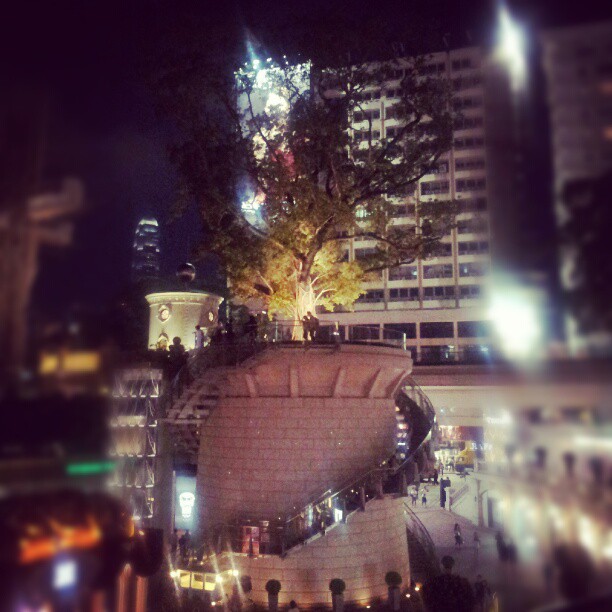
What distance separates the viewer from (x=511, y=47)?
2.20 metres

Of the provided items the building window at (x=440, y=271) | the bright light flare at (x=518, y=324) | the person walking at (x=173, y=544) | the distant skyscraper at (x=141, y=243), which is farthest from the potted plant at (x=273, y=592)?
the building window at (x=440, y=271)

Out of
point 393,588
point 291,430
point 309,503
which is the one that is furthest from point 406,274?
point 393,588

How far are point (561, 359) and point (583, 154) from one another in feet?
2.43

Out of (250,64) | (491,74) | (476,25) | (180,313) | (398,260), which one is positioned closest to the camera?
(491,74)

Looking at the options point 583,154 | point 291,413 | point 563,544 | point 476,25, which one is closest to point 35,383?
point 563,544

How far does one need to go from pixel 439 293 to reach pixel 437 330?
492 cm

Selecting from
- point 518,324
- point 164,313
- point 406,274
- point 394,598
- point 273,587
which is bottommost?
point 394,598

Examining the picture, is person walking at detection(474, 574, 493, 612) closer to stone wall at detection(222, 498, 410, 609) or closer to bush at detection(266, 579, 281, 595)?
stone wall at detection(222, 498, 410, 609)

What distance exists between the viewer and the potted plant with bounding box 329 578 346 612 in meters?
19.7

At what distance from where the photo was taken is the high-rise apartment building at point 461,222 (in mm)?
2266

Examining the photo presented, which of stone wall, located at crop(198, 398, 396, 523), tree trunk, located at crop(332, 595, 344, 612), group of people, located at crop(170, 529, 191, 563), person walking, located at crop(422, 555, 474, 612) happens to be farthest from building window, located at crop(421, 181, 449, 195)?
person walking, located at crop(422, 555, 474, 612)

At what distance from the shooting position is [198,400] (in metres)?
23.3

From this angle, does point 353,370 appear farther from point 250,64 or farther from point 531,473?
point 531,473

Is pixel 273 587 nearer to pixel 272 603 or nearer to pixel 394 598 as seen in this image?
pixel 272 603
